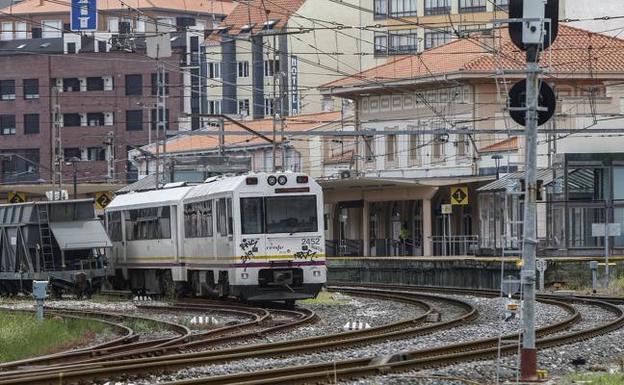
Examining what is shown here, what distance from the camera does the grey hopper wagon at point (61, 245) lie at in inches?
1642

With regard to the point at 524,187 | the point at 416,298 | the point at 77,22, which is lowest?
the point at 416,298

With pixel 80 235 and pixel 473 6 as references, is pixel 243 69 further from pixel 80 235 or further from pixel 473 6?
pixel 80 235

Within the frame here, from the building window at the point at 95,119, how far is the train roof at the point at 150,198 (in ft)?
239

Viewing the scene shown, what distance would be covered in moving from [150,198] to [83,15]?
27.4 feet

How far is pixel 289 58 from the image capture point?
313 feet

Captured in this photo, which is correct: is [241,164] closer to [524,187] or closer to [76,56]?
[524,187]

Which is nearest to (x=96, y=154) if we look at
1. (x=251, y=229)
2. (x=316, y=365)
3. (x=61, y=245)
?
(x=61, y=245)

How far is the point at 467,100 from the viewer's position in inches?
2854

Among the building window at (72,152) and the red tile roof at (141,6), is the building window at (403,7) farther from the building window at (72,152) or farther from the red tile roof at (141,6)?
the building window at (72,152)

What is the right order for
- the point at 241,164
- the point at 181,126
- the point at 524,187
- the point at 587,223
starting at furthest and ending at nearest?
the point at 181,126, the point at 241,164, the point at 587,223, the point at 524,187

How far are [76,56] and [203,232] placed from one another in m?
82.1

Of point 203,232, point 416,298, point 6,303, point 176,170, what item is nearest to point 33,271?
point 6,303

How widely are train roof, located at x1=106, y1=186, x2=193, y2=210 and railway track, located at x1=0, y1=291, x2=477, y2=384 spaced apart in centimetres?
1181

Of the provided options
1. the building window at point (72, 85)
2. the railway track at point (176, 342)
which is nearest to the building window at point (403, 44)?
the building window at point (72, 85)
